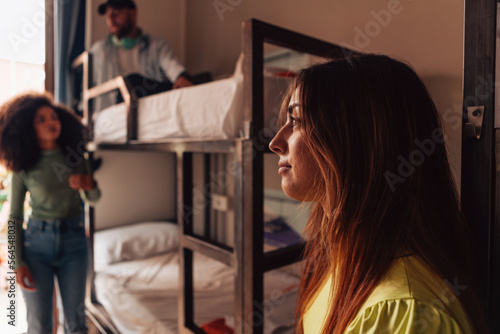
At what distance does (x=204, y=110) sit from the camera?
1259mm

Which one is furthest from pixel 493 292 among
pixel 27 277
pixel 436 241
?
pixel 27 277

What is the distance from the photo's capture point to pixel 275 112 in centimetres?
117

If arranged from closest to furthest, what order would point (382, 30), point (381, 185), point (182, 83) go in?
point (381, 185)
point (382, 30)
point (182, 83)

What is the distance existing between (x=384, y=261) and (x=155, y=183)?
108 inches

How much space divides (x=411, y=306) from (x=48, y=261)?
160 centimetres

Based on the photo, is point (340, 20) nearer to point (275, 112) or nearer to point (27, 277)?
point (275, 112)

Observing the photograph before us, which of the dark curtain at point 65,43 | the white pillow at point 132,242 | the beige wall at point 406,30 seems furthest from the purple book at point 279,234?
the dark curtain at point 65,43

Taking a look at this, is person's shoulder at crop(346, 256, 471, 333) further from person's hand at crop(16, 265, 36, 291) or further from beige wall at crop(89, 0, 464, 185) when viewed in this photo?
person's hand at crop(16, 265, 36, 291)

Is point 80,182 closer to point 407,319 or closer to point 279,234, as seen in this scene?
point 279,234

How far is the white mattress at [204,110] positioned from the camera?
3.75ft

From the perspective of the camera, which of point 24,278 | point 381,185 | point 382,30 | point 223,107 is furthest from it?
point 382,30

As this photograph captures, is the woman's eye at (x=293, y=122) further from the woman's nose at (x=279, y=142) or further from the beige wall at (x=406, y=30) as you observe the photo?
the beige wall at (x=406, y=30)

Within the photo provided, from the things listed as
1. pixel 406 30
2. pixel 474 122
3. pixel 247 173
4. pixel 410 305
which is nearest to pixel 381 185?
pixel 410 305

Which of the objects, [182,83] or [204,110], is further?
[182,83]
